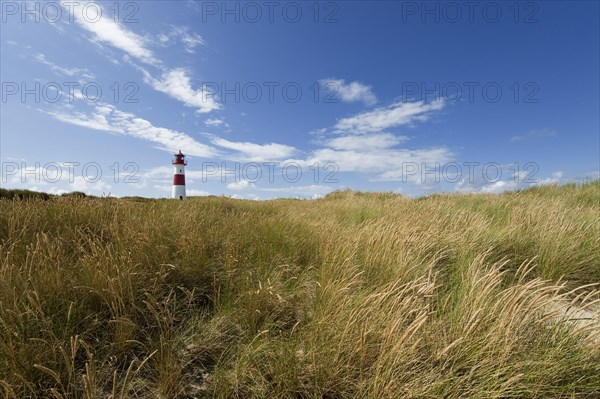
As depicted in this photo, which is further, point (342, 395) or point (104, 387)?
point (104, 387)

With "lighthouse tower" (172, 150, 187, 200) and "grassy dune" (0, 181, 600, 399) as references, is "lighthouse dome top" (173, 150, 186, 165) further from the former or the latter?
"grassy dune" (0, 181, 600, 399)

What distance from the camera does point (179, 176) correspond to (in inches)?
936

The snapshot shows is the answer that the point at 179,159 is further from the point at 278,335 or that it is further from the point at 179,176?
the point at 278,335

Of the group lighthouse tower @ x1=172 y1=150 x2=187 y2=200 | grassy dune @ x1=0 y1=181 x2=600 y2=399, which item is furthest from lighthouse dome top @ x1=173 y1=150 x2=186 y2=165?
grassy dune @ x1=0 y1=181 x2=600 y2=399

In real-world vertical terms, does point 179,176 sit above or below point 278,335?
above

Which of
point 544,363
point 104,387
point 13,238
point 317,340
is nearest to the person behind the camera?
point 544,363

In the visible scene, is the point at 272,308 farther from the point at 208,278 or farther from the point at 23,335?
the point at 23,335

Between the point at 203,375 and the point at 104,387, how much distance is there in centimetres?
65

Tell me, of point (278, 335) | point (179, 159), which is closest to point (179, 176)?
point (179, 159)

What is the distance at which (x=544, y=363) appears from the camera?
162cm

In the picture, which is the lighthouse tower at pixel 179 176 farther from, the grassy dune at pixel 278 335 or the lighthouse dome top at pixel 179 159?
the grassy dune at pixel 278 335

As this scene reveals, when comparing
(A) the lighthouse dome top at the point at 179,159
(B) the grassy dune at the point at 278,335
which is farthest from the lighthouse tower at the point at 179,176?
(B) the grassy dune at the point at 278,335

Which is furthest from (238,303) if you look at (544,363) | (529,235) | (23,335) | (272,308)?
(529,235)

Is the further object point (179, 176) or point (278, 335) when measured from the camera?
point (179, 176)
